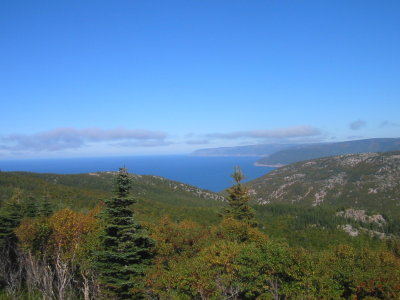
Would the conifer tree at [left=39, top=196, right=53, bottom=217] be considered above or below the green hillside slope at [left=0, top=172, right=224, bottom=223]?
above

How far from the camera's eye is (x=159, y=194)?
189m

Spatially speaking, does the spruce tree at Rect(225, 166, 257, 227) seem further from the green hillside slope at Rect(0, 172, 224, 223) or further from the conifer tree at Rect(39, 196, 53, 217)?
the green hillside slope at Rect(0, 172, 224, 223)

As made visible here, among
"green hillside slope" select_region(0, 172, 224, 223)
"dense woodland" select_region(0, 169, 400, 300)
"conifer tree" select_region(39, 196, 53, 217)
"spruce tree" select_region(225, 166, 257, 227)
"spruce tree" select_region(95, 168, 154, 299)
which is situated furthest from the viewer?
"green hillside slope" select_region(0, 172, 224, 223)

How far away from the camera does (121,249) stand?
23.6 meters

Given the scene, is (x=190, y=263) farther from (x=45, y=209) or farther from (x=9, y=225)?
(x=45, y=209)

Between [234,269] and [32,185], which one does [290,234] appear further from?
[32,185]

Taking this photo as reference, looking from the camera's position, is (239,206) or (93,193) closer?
(239,206)

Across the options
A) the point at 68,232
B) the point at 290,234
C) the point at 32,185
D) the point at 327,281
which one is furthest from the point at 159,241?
the point at 32,185

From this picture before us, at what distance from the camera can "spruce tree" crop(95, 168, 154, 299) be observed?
2305 cm

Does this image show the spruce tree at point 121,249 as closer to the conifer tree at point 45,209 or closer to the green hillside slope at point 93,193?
the conifer tree at point 45,209

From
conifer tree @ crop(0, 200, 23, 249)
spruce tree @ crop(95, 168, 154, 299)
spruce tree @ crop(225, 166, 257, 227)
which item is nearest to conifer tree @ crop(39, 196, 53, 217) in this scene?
conifer tree @ crop(0, 200, 23, 249)

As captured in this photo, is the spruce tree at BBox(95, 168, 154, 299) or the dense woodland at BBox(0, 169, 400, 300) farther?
the spruce tree at BBox(95, 168, 154, 299)

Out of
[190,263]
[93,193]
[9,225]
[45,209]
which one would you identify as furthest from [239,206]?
[93,193]

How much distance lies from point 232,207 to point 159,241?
22.6 metres
